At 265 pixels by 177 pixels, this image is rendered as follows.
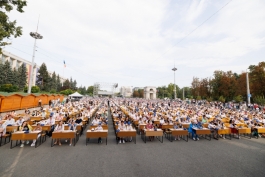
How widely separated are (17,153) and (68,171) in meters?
4.00

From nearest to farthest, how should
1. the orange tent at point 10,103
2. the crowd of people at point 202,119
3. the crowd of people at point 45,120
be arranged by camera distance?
the crowd of people at point 45,120, the crowd of people at point 202,119, the orange tent at point 10,103

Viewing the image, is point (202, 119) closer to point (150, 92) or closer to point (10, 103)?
point (10, 103)

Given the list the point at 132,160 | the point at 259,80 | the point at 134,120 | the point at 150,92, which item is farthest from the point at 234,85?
the point at 150,92

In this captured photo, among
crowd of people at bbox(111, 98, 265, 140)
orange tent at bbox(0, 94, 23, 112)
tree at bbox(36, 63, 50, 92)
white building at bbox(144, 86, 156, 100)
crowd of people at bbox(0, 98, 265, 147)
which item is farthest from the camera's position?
white building at bbox(144, 86, 156, 100)

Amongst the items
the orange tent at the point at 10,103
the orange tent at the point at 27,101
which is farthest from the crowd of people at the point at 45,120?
the orange tent at the point at 27,101

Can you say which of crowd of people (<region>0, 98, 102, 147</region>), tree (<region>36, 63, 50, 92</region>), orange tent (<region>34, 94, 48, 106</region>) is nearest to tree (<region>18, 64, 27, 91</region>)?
tree (<region>36, 63, 50, 92</region>)

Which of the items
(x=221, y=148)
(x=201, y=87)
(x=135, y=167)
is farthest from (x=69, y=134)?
(x=201, y=87)

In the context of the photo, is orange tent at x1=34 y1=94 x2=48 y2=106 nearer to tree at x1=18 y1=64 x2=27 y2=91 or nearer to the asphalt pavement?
the asphalt pavement

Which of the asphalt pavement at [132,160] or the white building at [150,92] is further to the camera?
the white building at [150,92]

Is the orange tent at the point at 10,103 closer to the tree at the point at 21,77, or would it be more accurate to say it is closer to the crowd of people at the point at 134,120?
the crowd of people at the point at 134,120

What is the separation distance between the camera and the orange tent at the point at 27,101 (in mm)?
22656

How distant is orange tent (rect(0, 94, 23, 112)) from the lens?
18.4 meters

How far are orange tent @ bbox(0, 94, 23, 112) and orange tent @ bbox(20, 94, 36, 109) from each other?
2.85 ft

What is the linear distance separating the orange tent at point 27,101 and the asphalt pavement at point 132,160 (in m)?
18.5
